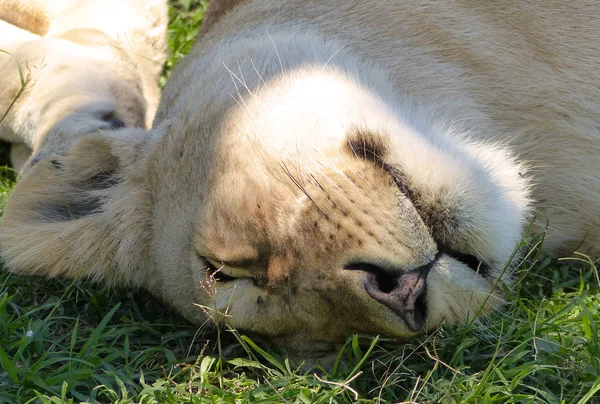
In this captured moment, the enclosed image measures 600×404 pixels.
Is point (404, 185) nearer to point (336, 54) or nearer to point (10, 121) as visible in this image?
point (336, 54)

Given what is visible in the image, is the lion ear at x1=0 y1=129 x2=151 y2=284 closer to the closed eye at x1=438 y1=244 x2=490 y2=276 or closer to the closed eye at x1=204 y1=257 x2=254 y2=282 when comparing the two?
the closed eye at x1=204 y1=257 x2=254 y2=282

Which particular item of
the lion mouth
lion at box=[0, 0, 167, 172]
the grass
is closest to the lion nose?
the lion mouth

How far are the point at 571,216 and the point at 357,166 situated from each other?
1.25 m

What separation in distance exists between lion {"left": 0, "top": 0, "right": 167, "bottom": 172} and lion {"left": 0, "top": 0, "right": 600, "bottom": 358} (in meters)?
0.73

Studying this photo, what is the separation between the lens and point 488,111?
3562mm

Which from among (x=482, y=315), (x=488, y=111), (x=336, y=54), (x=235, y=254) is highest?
(x=336, y=54)

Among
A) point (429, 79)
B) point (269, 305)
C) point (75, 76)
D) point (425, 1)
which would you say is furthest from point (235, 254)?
point (75, 76)

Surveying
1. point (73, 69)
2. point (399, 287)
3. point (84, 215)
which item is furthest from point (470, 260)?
point (73, 69)

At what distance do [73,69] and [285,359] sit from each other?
2598mm

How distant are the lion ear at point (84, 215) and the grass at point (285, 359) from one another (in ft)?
0.70

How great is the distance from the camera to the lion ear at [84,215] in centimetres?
353

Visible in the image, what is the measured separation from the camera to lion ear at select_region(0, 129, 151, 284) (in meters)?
3.53

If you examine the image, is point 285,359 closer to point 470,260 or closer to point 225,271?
point 225,271

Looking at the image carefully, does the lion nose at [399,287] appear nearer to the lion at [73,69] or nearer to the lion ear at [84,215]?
the lion ear at [84,215]
